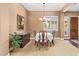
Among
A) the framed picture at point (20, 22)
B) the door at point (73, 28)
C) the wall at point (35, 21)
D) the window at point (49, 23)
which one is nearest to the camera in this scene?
the framed picture at point (20, 22)

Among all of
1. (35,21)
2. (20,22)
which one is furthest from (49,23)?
(20,22)

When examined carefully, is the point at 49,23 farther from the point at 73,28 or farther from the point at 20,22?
the point at 73,28

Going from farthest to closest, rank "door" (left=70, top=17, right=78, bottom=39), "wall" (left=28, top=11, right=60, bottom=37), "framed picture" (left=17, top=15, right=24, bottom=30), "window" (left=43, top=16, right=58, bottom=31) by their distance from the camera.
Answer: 1. "door" (left=70, top=17, right=78, bottom=39)
2. "wall" (left=28, top=11, right=60, bottom=37)
3. "window" (left=43, top=16, right=58, bottom=31)
4. "framed picture" (left=17, top=15, right=24, bottom=30)

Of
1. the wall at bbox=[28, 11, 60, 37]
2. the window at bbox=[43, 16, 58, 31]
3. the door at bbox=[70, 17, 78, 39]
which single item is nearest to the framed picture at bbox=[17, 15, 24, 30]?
the wall at bbox=[28, 11, 60, 37]

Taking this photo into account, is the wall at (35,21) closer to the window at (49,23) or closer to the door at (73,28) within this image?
the window at (49,23)

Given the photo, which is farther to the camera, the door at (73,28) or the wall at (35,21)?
the door at (73,28)

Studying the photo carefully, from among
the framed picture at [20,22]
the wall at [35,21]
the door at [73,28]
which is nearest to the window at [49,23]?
the wall at [35,21]

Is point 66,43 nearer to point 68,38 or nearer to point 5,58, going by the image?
point 68,38

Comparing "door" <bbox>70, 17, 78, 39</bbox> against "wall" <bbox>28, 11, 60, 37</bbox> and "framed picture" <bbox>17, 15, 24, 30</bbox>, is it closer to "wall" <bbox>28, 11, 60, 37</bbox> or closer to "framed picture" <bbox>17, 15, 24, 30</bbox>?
"wall" <bbox>28, 11, 60, 37</bbox>

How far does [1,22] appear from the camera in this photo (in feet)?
12.5

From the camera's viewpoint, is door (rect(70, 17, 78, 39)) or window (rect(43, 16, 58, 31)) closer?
window (rect(43, 16, 58, 31))

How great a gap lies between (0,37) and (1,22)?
1.41 ft

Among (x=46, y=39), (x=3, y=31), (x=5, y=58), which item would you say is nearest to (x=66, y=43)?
(x=46, y=39)

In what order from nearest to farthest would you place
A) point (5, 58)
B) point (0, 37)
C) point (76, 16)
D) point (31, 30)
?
point (5, 58) < point (0, 37) < point (31, 30) < point (76, 16)
